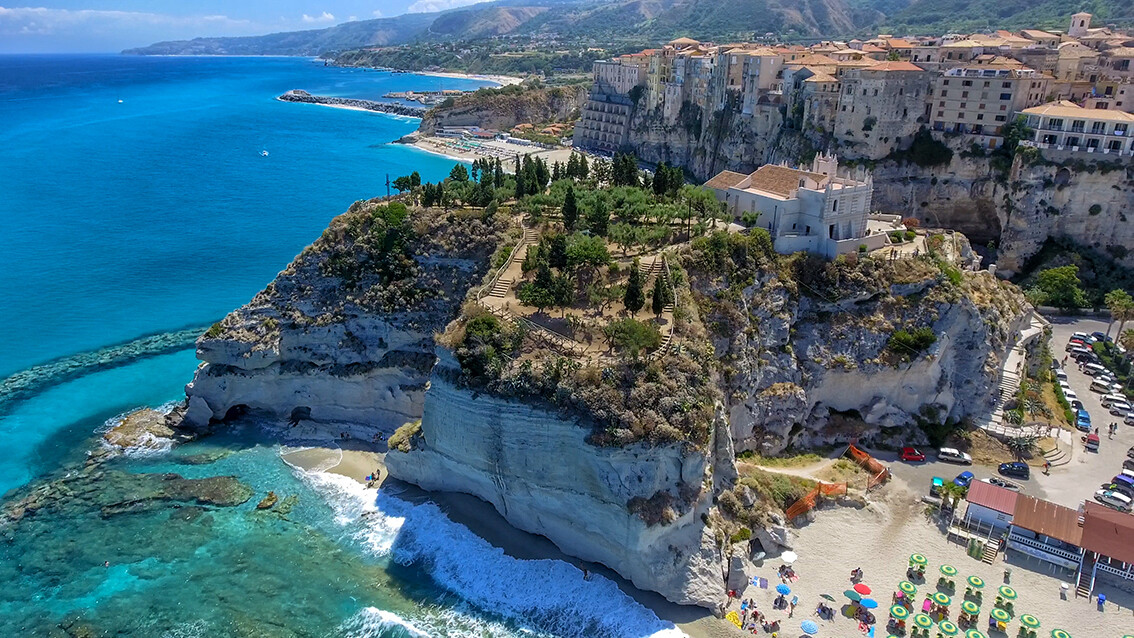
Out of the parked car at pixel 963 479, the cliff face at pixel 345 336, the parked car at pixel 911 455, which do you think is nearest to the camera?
the parked car at pixel 963 479

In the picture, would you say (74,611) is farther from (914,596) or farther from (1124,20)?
(1124,20)

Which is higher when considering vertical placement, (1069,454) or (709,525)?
(709,525)

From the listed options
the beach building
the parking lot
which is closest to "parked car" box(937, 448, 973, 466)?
the parking lot

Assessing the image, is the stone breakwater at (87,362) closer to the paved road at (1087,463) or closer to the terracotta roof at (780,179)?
the terracotta roof at (780,179)

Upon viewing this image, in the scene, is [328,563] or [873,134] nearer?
[328,563]

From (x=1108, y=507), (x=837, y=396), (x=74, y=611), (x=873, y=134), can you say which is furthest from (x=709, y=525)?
(x=873, y=134)

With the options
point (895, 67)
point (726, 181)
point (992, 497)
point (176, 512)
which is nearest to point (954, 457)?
point (992, 497)

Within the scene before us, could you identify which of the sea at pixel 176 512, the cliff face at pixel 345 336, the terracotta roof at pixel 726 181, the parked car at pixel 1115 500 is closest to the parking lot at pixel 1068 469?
the parked car at pixel 1115 500
